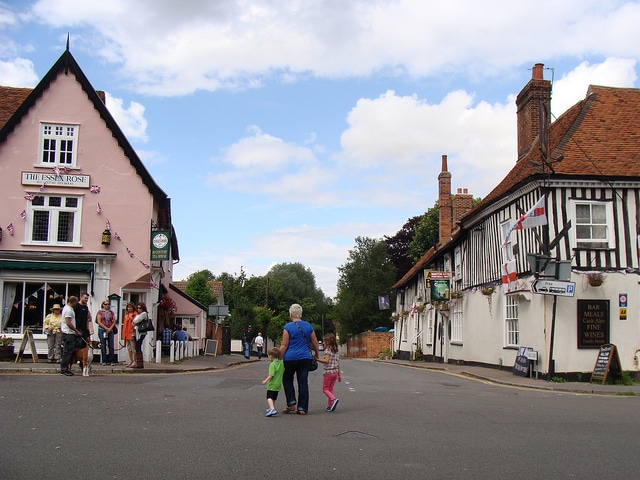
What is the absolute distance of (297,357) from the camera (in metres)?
11.0

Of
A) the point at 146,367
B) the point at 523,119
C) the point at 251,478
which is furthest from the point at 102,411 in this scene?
the point at 523,119

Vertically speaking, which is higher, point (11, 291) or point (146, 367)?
point (11, 291)

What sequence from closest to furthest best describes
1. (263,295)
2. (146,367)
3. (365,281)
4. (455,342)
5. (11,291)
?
(146,367) → (11,291) → (455,342) → (365,281) → (263,295)

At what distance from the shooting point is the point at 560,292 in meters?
19.1

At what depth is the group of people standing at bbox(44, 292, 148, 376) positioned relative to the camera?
16.5 metres

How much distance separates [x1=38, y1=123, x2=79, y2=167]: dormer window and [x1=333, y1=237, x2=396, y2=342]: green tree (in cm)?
4334

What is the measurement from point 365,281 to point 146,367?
1778 inches

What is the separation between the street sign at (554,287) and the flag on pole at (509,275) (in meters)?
3.10

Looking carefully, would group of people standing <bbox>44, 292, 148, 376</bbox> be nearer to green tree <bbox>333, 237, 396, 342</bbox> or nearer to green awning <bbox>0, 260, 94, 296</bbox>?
green awning <bbox>0, 260, 94, 296</bbox>

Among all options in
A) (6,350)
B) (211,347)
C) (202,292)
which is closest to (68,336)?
(6,350)

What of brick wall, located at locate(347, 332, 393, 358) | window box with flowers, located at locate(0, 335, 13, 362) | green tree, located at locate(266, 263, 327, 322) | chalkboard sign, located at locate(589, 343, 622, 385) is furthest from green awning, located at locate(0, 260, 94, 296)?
green tree, located at locate(266, 263, 327, 322)

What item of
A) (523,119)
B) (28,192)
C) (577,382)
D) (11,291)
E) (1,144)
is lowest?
(577,382)

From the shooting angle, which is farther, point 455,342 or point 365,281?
point 365,281

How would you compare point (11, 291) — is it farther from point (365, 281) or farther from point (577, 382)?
point (365, 281)
